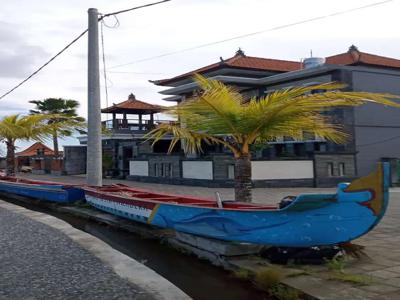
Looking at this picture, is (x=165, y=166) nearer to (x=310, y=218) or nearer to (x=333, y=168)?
(x=333, y=168)

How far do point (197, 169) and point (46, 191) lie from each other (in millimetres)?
8136

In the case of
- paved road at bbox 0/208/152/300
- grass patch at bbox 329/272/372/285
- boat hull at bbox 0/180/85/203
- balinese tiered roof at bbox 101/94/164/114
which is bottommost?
paved road at bbox 0/208/152/300

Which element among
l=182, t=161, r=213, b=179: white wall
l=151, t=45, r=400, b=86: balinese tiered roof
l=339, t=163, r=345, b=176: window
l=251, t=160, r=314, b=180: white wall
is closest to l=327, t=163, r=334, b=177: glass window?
l=339, t=163, r=345, b=176: window

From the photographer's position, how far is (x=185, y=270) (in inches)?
301

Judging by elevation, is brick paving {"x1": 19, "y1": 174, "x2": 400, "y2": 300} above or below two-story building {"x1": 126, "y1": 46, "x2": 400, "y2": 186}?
below

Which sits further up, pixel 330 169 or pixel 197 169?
pixel 197 169

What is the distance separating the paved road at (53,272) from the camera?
225 inches

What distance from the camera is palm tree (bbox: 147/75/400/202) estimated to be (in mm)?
7723

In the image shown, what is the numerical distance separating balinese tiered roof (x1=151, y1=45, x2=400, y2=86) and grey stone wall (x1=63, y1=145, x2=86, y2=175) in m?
8.74

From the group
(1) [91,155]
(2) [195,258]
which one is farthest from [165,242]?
(1) [91,155]

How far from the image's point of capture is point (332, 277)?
5910mm

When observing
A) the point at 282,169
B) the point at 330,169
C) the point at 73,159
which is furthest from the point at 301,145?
the point at 73,159

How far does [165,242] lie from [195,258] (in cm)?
154

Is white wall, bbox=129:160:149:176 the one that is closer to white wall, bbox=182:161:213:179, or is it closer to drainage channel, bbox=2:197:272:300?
white wall, bbox=182:161:213:179
